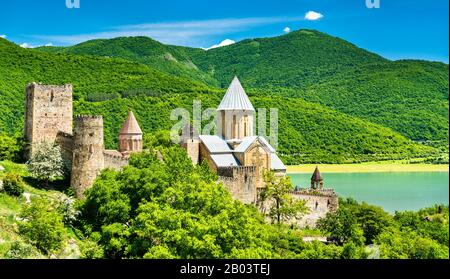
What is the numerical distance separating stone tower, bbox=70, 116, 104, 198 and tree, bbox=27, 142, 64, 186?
950mm

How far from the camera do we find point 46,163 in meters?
17.3

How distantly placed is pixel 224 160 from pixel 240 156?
2.29ft

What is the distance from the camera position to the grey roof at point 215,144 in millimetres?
22422

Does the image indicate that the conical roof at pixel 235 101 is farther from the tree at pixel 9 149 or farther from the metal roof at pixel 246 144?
the tree at pixel 9 149

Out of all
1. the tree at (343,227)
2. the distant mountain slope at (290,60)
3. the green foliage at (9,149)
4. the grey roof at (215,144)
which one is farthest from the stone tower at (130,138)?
the distant mountain slope at (290,60)

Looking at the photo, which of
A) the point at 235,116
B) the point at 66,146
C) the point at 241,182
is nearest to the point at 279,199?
the point at 241,182

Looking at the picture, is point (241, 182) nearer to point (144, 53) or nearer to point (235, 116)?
point (235, 116)

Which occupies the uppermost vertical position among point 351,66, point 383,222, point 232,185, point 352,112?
point 351,66

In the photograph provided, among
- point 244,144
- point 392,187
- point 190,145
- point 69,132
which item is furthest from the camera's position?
point 392,187

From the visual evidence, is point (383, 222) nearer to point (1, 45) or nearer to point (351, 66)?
point (1, 45)
